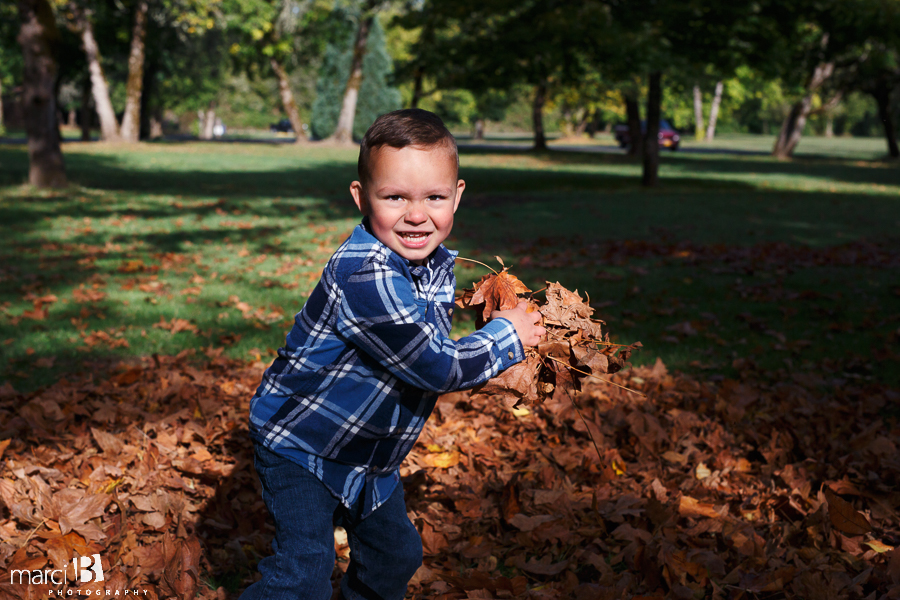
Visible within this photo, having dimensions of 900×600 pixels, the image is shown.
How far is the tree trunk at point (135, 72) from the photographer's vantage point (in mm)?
32344

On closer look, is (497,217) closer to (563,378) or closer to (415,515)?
(415,515)

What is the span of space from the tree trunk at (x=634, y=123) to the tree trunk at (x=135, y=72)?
21623 mm

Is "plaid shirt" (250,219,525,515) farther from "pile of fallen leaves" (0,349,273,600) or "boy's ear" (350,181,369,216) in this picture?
"pile of fallen leaves" (0,349,273,600)

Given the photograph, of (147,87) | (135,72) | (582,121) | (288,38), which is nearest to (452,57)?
(135,72)

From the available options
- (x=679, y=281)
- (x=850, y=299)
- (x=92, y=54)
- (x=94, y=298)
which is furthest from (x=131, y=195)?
(x=92, y=54)

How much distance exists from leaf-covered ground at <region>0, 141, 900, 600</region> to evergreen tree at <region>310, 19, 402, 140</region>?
151ft

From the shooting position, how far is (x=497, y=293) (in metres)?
2.31

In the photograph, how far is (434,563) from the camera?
3.02m

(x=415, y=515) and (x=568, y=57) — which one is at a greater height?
(x=568, y=57)

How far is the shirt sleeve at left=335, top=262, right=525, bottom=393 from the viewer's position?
6.31 ft

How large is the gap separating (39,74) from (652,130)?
13.8 meters

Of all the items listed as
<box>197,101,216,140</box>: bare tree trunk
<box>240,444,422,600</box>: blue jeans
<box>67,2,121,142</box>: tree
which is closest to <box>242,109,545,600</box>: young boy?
<box>240,444,422,600</box>: blue jeans

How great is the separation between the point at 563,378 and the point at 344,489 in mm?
747

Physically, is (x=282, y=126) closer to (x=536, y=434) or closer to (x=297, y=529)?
(x=536, y=434)
